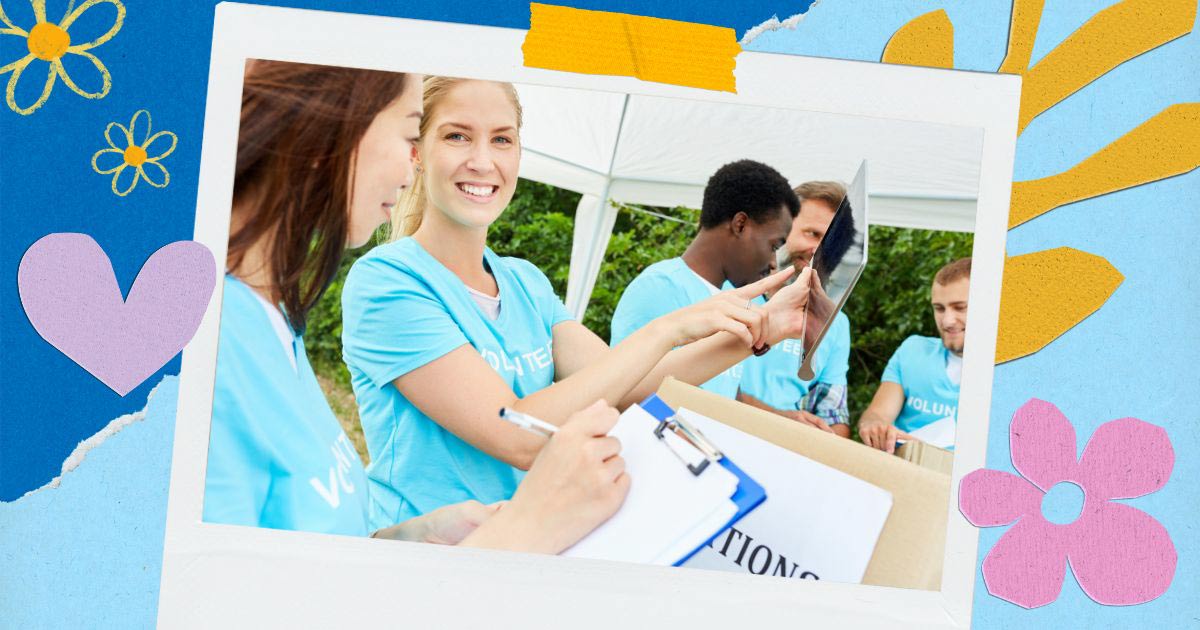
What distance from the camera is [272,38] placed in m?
1.52

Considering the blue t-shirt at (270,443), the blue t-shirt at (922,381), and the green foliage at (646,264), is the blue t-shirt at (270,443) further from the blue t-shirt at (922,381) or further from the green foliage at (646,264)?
the blue t-shirt at (922,381)

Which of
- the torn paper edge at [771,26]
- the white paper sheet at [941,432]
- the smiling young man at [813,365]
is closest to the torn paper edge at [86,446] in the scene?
the smiling young man at [813,365]

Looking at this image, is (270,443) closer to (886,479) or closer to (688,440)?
(688,440)

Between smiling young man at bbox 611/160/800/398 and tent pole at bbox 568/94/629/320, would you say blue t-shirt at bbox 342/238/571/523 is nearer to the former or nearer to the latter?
tent pole at bbox 568/94/629/320

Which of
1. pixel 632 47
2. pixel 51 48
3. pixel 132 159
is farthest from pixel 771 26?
pixel 51 48

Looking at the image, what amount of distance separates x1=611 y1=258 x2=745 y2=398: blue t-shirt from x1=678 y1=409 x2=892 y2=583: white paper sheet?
Answer: 0.41ft

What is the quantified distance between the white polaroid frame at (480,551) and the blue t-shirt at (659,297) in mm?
307

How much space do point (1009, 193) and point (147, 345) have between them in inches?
60.5

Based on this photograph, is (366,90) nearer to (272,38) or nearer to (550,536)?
(272,38)

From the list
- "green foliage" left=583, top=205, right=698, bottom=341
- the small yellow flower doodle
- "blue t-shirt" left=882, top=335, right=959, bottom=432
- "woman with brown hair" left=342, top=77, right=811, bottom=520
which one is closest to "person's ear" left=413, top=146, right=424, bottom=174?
"woman with brown hair" left=342, top=77, right=811, bottom=520

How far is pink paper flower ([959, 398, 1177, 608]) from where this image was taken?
1.51 metres

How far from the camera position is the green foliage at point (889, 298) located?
1.48m

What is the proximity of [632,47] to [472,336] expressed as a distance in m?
0.57

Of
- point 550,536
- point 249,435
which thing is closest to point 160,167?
point 249,435
